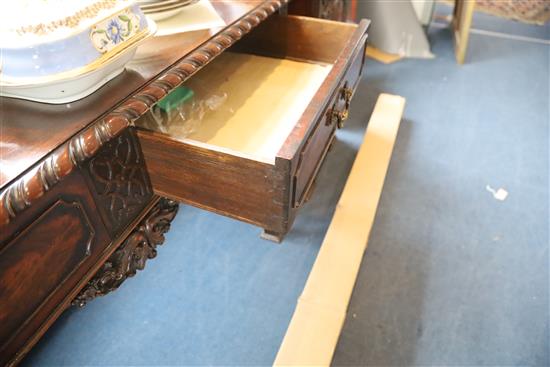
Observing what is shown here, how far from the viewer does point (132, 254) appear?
1.72 feet

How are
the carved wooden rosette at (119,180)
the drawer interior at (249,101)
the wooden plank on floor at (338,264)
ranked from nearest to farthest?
1. the carved wooden rosette at (119,180)
2. the drawer interior at (249,101)
3. the wooden plank on floor at (338,264)

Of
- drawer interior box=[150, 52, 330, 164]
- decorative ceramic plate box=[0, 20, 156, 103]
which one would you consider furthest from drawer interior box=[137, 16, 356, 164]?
decorative ceramic plate box=[0, 20, 156, 103]

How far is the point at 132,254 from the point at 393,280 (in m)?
0.60

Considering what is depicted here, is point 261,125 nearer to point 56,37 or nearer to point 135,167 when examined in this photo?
point 135,167

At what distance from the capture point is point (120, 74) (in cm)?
45

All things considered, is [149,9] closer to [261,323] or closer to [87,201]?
[87,201]

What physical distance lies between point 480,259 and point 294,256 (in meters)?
0.44

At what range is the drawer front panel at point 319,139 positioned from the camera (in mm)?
500

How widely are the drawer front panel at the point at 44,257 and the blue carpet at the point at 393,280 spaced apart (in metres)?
0.40

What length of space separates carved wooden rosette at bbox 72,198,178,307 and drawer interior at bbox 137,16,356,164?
116mm

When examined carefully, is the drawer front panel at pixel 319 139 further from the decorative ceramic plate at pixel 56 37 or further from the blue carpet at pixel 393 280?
the blue carpet at pixel 393 280

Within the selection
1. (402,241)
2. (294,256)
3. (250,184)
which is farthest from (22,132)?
(402,241)

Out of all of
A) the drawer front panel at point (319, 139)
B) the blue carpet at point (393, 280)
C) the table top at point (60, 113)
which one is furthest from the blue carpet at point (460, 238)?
the table top at point (60, 113)

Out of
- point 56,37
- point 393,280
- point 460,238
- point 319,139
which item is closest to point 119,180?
point 56,37
